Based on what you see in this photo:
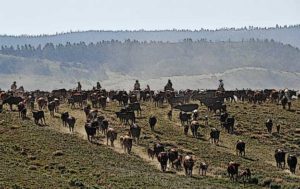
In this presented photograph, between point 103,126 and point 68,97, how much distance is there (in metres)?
18.5

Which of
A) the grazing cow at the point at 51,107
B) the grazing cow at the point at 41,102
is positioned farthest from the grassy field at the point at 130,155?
the grazing cow at the point at 41,102

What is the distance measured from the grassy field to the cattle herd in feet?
2.64

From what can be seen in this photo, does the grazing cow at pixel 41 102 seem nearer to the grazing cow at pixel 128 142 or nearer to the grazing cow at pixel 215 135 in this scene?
the grazing cow at pixel 128 142

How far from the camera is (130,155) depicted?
45719 mm

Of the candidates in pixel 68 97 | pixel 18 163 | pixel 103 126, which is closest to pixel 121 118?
pixel 103 126

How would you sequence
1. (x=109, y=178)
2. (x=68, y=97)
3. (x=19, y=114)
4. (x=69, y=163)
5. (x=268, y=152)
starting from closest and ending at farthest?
(x=109, y=178)
(x=69, y=163)
(x=268, y=152)
(x=19, y=114)
(x=68, y=97)

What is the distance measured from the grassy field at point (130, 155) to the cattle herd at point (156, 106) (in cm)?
80

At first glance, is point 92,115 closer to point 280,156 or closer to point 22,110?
point 22,110

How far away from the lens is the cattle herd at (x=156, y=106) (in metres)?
43.8

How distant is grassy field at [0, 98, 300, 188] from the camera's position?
35844 millimetres

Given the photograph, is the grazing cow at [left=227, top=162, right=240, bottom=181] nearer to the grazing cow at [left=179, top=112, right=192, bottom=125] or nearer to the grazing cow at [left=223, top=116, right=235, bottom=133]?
the grazing cow at [left=223, top=116, right=235, bottom=133]

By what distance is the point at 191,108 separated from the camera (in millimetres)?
63938

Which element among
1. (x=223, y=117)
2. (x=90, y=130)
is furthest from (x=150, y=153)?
(x=223, y=117)

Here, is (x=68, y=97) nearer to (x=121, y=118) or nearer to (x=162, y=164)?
(x=121, y=118)
